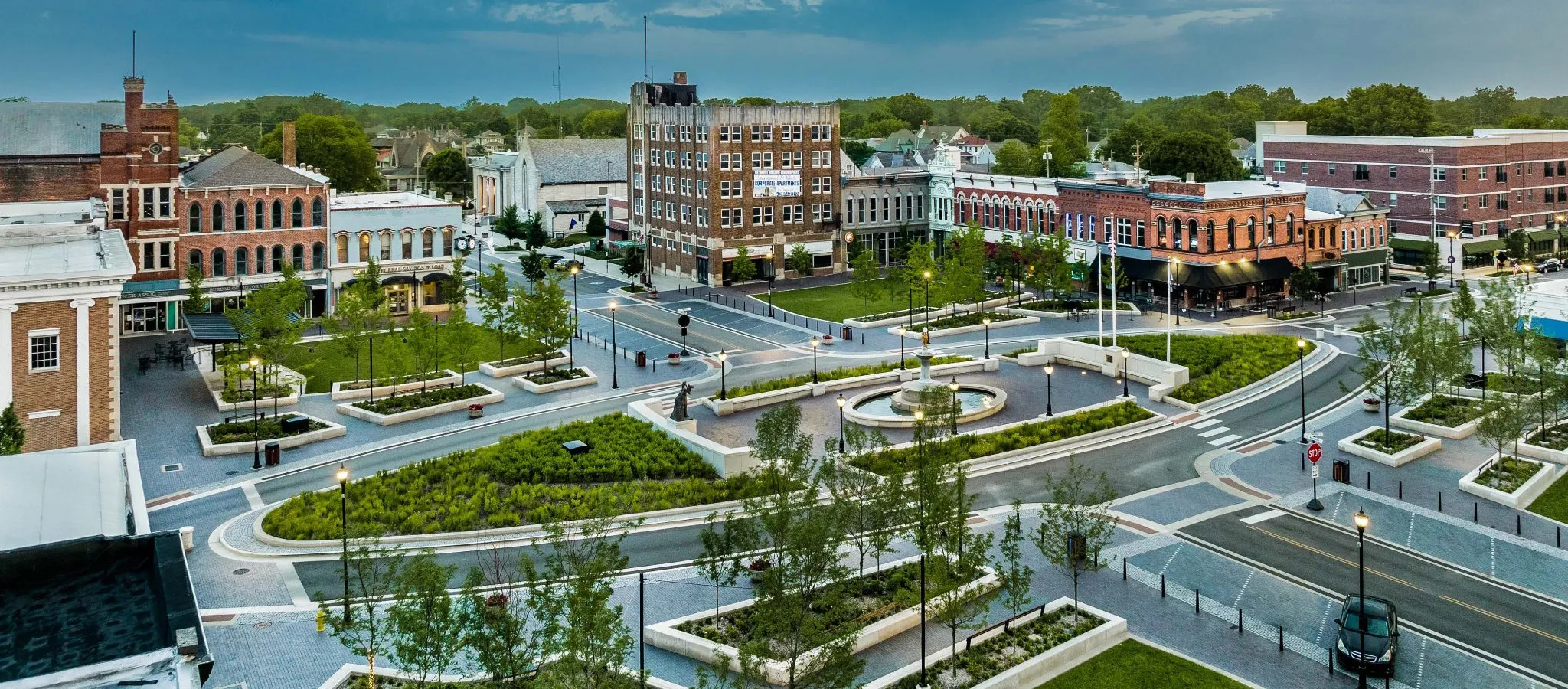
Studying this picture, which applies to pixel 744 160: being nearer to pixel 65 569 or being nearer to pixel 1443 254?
pixel 1443 254

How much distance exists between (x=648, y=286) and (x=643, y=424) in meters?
46.0

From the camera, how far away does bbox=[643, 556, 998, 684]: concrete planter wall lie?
98.3 ft

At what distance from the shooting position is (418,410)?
56.2 m

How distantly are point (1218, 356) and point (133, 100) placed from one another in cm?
6353

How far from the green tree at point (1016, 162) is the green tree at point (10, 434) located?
338 ft

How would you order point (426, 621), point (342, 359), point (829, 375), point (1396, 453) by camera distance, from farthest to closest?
point (342, 359), point (829, 375), point (1396, 453), point (426, 621)

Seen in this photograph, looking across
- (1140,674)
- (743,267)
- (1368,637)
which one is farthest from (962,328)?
(1140,674)

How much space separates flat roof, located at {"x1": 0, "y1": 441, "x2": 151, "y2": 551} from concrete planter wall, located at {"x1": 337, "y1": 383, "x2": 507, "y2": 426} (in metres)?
15.2

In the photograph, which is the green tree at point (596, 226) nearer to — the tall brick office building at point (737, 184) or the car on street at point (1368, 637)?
the tall brick office building at point (737, 184)

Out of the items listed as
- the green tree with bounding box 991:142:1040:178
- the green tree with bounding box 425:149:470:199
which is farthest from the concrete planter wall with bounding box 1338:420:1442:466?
the green tree with bounding box 425:149:470:199

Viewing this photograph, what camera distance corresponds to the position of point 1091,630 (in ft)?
106

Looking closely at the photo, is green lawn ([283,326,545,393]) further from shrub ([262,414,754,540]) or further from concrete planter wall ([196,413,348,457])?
shrub ([262,414,754,540])

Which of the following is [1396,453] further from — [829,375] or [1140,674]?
[829,375]

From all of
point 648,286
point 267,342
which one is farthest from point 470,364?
point 648,286
